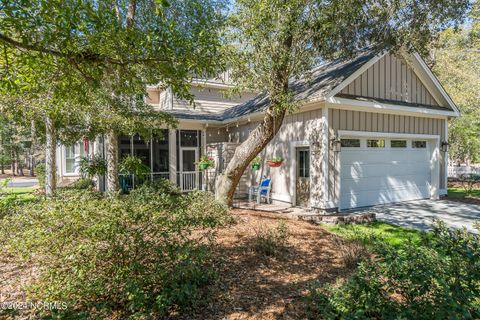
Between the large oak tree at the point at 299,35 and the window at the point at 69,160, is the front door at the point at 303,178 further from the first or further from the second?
the window at the point at 69,160

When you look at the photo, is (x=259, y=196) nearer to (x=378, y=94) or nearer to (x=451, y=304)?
(x=378, y=94)

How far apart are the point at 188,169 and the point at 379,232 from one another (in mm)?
9239

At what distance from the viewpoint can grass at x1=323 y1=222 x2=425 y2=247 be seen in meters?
6.07

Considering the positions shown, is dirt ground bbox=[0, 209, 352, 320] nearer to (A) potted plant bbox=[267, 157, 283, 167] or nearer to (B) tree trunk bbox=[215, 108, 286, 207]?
(B) tree trunk bbox=[215, 108, 286, 207]

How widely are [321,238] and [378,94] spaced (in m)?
6.30

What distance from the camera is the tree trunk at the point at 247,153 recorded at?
25.4 feet

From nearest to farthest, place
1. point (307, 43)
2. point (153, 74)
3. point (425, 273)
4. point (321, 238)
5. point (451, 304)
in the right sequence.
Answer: point (451, 304)
point (425, 273)
point (153, 74)
point (321, 238)
point (307, 43)

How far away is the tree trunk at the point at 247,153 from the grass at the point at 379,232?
9.34 feet

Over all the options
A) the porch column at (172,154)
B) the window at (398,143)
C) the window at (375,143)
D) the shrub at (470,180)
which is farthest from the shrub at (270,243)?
the shrub at (470,180)

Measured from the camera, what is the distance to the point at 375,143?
31.9 ft

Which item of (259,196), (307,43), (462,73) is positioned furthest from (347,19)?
(462,73)

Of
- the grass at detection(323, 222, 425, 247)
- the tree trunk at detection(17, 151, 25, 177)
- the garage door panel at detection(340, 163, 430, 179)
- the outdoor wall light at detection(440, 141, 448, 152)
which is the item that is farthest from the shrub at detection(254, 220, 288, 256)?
the tree trunk at detection(17, 151, 25, 177)

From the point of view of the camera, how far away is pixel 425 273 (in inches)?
94.0

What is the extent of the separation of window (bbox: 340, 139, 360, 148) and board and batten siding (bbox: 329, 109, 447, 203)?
0.39 m
